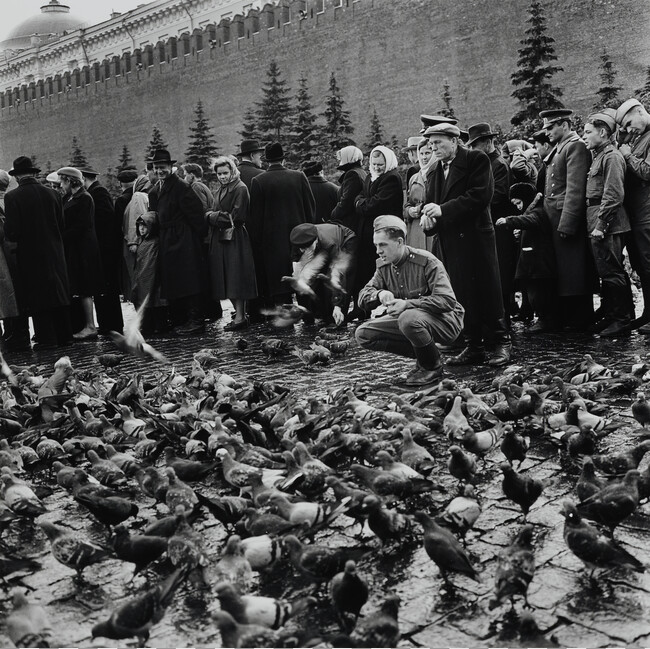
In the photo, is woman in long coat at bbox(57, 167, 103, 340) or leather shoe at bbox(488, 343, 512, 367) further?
woman in long coat at bbox(57, 167, 103, 340)

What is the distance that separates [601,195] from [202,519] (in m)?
5.51

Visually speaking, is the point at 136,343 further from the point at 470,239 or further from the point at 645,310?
the point at 645,310

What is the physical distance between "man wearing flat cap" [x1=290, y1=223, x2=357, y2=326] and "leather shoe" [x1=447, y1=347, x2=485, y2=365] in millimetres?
1928

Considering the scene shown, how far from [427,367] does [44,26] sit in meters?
87.5

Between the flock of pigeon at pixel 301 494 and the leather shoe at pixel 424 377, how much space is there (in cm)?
44

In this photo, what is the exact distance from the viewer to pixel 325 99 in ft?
128

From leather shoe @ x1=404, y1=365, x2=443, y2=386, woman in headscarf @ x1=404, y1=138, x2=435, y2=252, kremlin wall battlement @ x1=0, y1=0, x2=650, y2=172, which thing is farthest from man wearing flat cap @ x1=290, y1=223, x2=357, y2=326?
kremlin wall battlement @ x1=0, y1=0, x2=650, y2=172

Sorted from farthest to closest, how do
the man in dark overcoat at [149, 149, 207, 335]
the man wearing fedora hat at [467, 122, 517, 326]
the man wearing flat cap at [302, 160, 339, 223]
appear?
the man wearing flat cap at [302, 160, 339, 223] < the man in dark overcoat at [149, 149, 207, 335] < the man wearing fedora hat at [467, 122, 517, 326]

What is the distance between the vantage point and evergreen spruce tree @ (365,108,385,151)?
34.6 meters

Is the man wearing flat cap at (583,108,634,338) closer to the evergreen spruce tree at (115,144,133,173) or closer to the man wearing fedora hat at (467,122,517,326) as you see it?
the man wearing fedora hat at (467,122,517,326)

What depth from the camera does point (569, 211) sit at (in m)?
8.59

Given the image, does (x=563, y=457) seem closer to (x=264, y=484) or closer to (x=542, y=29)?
(x=264, y=484)

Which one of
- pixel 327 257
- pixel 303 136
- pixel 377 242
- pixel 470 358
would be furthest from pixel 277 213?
pixel 303 136

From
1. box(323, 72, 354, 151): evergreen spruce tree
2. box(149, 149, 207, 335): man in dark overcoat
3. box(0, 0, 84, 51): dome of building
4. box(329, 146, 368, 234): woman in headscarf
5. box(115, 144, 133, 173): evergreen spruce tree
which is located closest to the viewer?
box(329, 146, 368, 234): woman in headscarf
